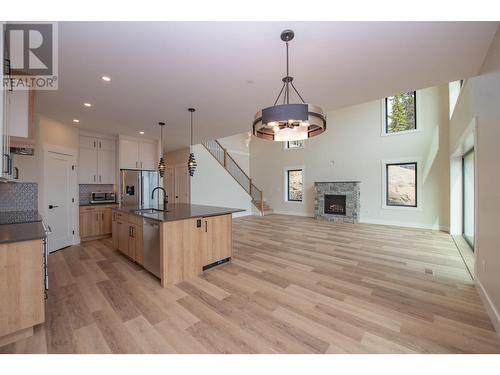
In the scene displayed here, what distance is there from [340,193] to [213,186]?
474 centimetres

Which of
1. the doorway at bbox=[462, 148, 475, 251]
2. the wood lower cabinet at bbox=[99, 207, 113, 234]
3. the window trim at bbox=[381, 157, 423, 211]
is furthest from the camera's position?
the window trim at bbox=[381, 157, 423, 211]

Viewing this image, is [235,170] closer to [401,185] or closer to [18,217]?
[401,185]

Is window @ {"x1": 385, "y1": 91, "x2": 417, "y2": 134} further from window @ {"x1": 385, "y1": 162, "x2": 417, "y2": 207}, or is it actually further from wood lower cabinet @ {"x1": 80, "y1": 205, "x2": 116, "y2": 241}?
wood lower cabinet @ {"x1": 80, "y1": 205, "x2": 116, "y2": 241}

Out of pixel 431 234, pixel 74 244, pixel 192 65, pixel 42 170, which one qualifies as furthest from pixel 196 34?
pixel 431 234

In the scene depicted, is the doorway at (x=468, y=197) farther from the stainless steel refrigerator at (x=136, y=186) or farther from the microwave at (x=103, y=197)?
the microwave at (x=103, y=197)

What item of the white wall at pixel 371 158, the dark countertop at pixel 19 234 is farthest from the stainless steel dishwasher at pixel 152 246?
the white wall at pixel 371 158

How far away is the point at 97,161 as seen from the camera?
215 inches

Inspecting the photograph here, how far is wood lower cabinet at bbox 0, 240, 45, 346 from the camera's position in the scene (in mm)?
1767

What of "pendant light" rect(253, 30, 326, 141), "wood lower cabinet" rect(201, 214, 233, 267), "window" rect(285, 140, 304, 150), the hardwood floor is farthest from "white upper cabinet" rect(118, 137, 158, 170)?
"window" rect(285, 140, 304, 150)

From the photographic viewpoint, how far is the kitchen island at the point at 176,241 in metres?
2.87

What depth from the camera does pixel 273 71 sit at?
2.60 meters

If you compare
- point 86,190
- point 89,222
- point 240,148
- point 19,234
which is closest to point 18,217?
point 19,234

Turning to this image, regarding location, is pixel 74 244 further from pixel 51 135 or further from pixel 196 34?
pixel 196 34

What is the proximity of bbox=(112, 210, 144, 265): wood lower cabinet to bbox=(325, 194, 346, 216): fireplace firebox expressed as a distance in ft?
21.3
